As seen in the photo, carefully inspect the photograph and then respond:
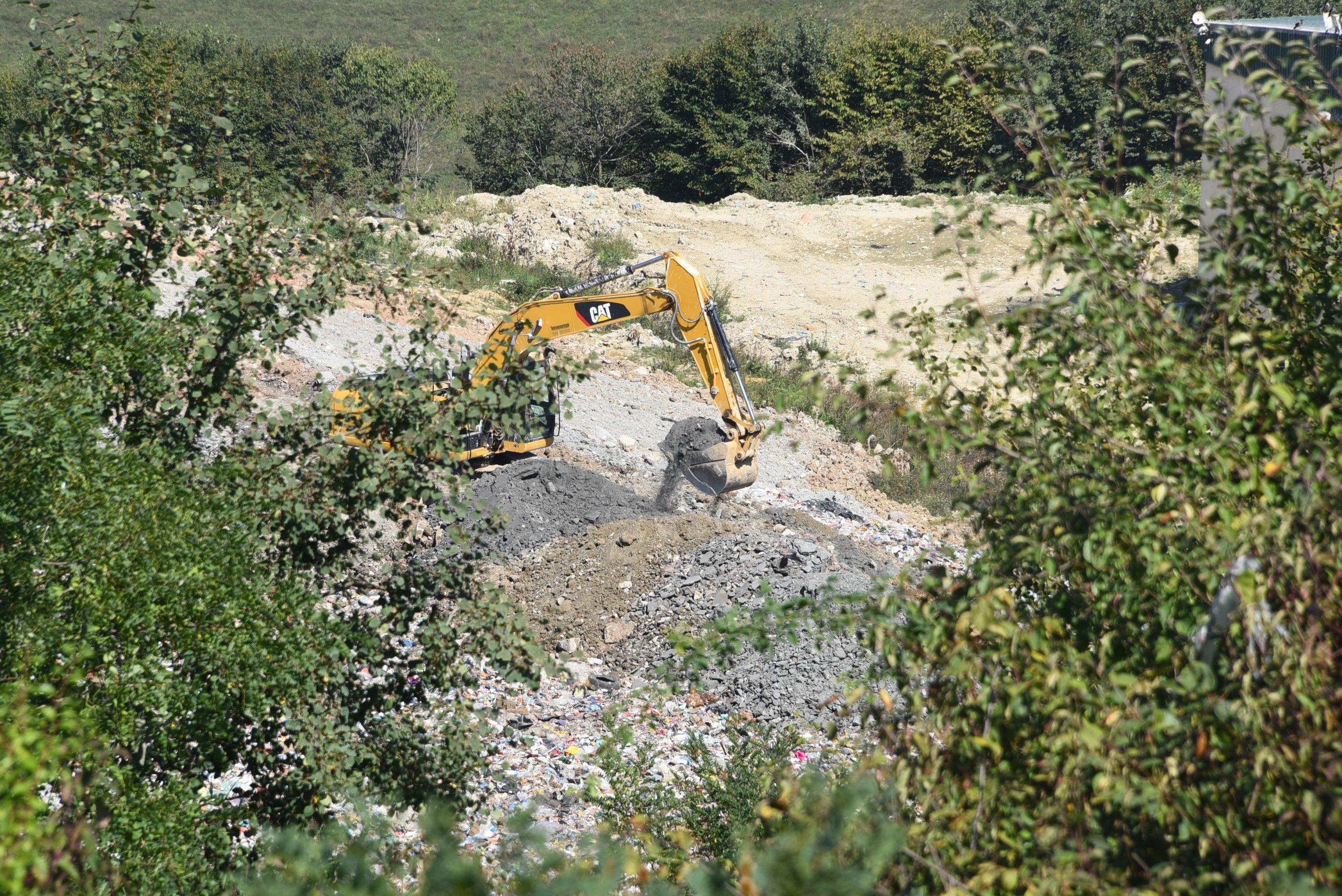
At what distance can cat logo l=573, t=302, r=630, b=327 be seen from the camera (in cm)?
1217

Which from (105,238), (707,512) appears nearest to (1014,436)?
(105,238)

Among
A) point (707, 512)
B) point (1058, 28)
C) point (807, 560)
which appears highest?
point (1058, 28)

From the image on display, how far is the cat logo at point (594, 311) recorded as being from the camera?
12.2 metres

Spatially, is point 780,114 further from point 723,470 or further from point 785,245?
point 723,470

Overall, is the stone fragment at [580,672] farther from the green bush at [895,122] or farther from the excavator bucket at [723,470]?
the green bush at [895,122]

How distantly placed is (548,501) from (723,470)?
243cm

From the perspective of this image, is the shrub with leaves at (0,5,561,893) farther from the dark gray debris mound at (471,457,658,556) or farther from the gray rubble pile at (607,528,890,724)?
the dark gray debris mound at (471,457,658,556)

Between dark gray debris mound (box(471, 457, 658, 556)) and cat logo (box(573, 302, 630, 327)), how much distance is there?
1931 mm

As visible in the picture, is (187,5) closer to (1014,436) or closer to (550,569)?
(550,569)

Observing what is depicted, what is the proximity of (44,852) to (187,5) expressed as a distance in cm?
7128

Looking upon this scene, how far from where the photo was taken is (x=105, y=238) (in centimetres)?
435

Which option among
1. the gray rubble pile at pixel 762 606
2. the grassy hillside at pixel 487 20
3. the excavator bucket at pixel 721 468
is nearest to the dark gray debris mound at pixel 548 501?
the excavator bucket at pixel 721 468

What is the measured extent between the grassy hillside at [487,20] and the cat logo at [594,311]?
48244mm

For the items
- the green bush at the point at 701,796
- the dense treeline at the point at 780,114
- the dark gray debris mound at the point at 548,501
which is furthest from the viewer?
the dense treeline at the point at 780,114
